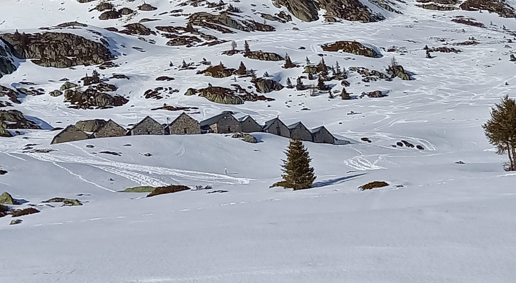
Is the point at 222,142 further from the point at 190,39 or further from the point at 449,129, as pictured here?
the point at 190,39

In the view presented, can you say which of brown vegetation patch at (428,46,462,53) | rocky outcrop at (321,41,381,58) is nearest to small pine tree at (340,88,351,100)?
rocky outcrop at (321,41,381,58)

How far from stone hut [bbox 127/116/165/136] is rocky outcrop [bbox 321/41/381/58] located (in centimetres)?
10747

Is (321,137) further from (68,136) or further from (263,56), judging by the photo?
(263,56)

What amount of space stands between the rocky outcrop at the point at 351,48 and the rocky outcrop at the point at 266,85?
47.2m

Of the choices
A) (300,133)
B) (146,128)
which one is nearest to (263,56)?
(300,133)

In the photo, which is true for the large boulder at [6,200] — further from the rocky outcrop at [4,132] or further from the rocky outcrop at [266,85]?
the rocky outcrop at [266,85]

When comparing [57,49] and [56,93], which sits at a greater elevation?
[57,49]

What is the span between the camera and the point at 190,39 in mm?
189000

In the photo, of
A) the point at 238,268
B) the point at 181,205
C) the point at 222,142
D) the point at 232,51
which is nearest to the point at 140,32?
the point at 232,51

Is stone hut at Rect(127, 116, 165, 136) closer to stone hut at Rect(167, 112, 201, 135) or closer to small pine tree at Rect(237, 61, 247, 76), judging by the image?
stone hut at Rect(167, 112, 201, 135)

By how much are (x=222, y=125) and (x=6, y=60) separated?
106584 mm

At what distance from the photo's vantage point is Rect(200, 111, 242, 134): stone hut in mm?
73438

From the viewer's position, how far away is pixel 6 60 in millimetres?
139250

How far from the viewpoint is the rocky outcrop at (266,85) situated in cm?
12619
